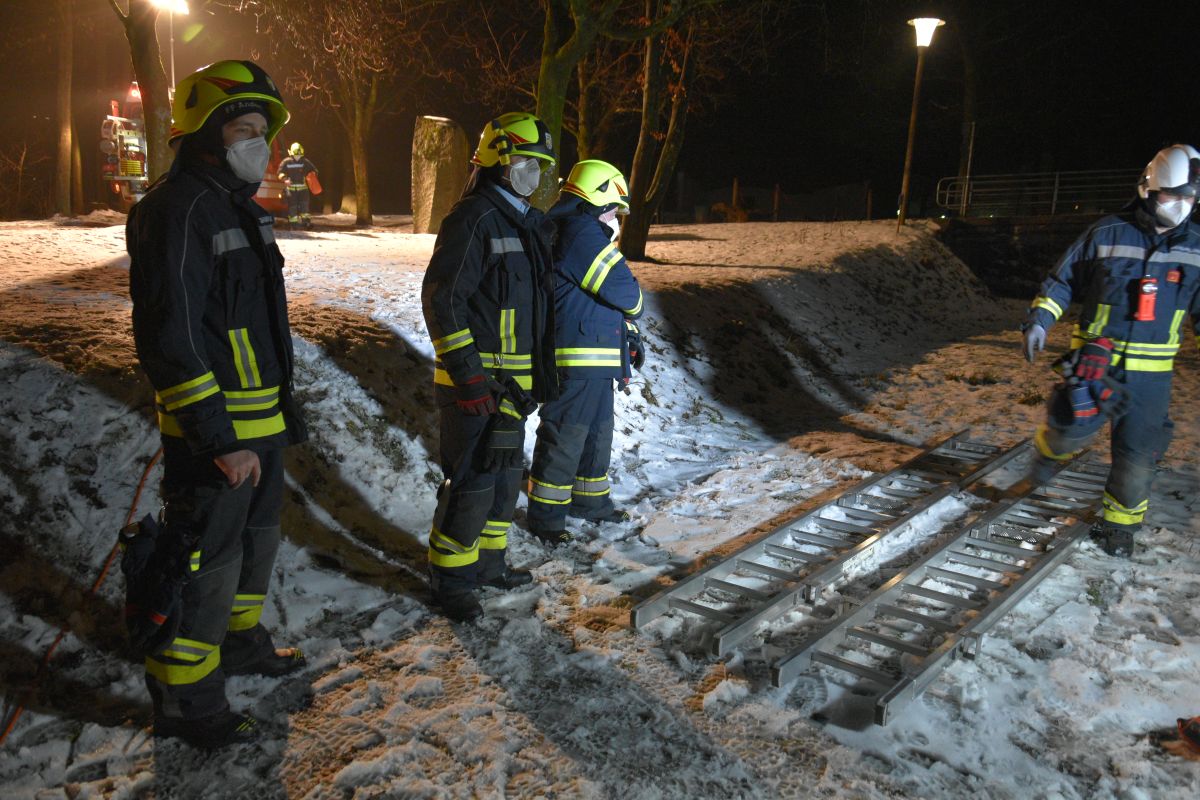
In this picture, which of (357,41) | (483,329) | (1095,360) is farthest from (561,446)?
(357,41)

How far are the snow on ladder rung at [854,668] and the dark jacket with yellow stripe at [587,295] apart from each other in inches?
86.0

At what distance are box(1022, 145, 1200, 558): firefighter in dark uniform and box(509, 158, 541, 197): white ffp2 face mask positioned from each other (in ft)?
9.96

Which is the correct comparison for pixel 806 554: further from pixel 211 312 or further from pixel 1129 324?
pixel 211 312

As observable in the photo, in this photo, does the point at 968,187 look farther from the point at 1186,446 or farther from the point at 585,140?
the point at 1186,446

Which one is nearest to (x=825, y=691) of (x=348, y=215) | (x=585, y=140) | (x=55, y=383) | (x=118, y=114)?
(x=55, y=383)

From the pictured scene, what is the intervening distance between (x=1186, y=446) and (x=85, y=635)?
8234mm

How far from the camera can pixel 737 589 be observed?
452 cm

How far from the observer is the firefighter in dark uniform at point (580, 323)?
5098 millimetres

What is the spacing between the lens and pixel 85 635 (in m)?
3.85

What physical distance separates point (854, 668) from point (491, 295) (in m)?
2.42

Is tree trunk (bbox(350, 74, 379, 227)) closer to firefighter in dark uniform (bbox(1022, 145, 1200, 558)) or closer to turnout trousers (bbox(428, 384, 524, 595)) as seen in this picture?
turnout trousers (bbox(428, 384, 524, 595))

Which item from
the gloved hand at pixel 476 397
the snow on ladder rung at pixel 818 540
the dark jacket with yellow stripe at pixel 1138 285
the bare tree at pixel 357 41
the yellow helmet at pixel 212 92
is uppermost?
the bare tree at pixel 357 41

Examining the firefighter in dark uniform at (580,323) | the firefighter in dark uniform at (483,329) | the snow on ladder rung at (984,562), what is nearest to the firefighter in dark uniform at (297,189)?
the firefighter in dark uniform at (580,323)

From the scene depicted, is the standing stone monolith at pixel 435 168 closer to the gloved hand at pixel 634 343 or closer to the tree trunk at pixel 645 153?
the tree trunk at pixel 645 153
